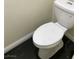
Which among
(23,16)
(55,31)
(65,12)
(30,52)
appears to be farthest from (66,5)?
(30,52)

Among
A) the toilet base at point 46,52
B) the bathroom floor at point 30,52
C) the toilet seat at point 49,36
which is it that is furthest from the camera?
the bathroom floor at point 30,52

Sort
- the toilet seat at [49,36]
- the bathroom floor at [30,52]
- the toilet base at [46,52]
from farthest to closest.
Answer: the bathroom floor at [30,52] < the toilet base at [46,52] < the toilet seat at [49,36]

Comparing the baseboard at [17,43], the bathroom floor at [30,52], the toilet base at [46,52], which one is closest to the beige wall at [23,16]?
the baseboard at [17,43]

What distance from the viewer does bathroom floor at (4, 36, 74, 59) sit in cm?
201

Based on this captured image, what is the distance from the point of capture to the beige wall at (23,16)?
1.82 m

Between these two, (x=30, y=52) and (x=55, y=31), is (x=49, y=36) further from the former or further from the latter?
(x=30, y=52)

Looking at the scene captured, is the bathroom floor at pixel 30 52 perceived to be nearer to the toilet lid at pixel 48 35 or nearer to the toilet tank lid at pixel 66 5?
the toilet lid at pixel 48 35

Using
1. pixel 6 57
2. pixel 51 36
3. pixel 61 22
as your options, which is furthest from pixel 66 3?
pixel 6 57

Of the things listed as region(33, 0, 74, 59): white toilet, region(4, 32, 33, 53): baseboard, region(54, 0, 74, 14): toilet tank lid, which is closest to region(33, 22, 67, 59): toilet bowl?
region(33, 0, 74, 59): white toilet

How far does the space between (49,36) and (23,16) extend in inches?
19.3

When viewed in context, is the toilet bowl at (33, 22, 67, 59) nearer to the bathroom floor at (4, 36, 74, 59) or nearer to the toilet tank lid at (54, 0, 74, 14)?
the bathroom floor at (4, 36, 74, 59)

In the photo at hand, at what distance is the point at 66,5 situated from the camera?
181cm
